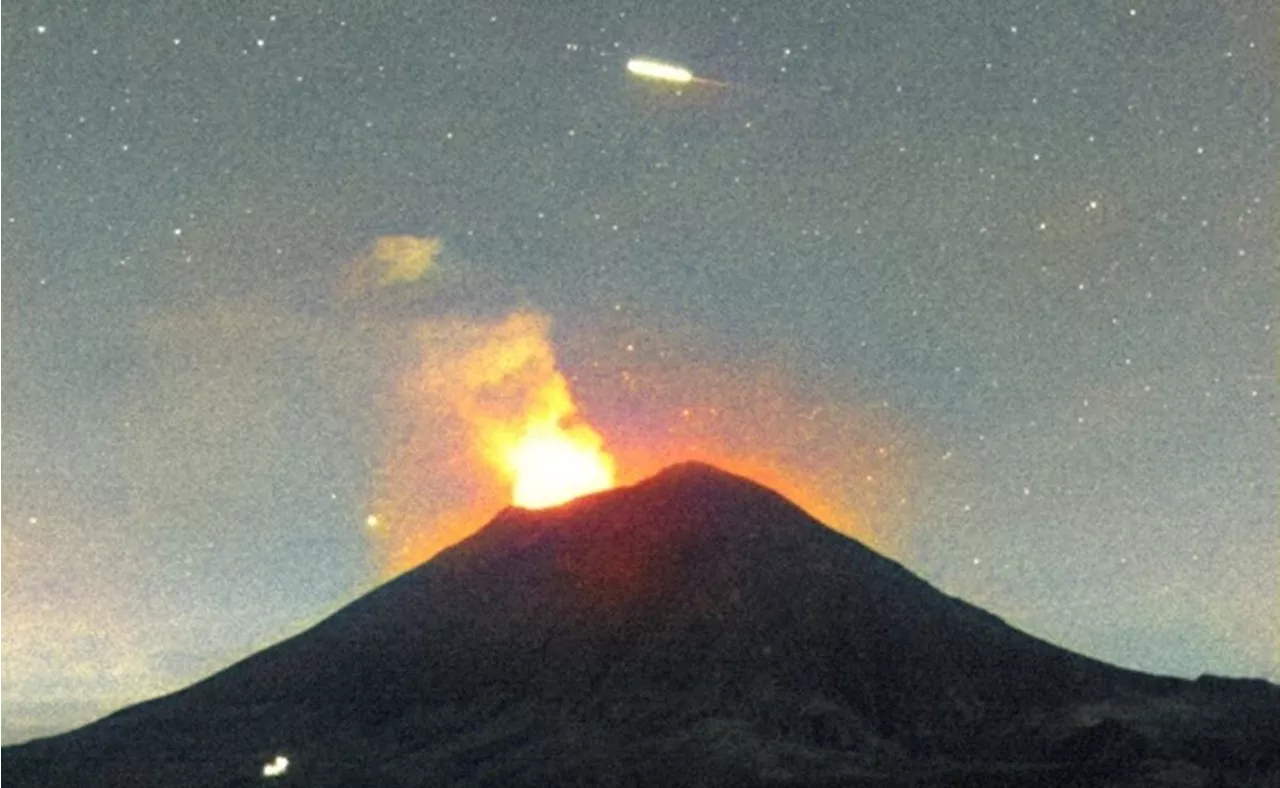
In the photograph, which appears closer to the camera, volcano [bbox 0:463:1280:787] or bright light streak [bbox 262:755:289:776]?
volcano [bbox 0:463:1280:787]

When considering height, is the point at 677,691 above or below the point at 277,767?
above

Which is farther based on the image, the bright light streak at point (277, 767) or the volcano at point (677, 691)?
the bright light streak at point (277, 767)

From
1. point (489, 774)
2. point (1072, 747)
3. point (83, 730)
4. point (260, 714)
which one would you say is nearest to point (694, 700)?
point (489, 774)

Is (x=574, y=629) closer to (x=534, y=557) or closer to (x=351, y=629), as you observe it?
(x=534, y=557)

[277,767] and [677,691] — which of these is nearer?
[277,767]
